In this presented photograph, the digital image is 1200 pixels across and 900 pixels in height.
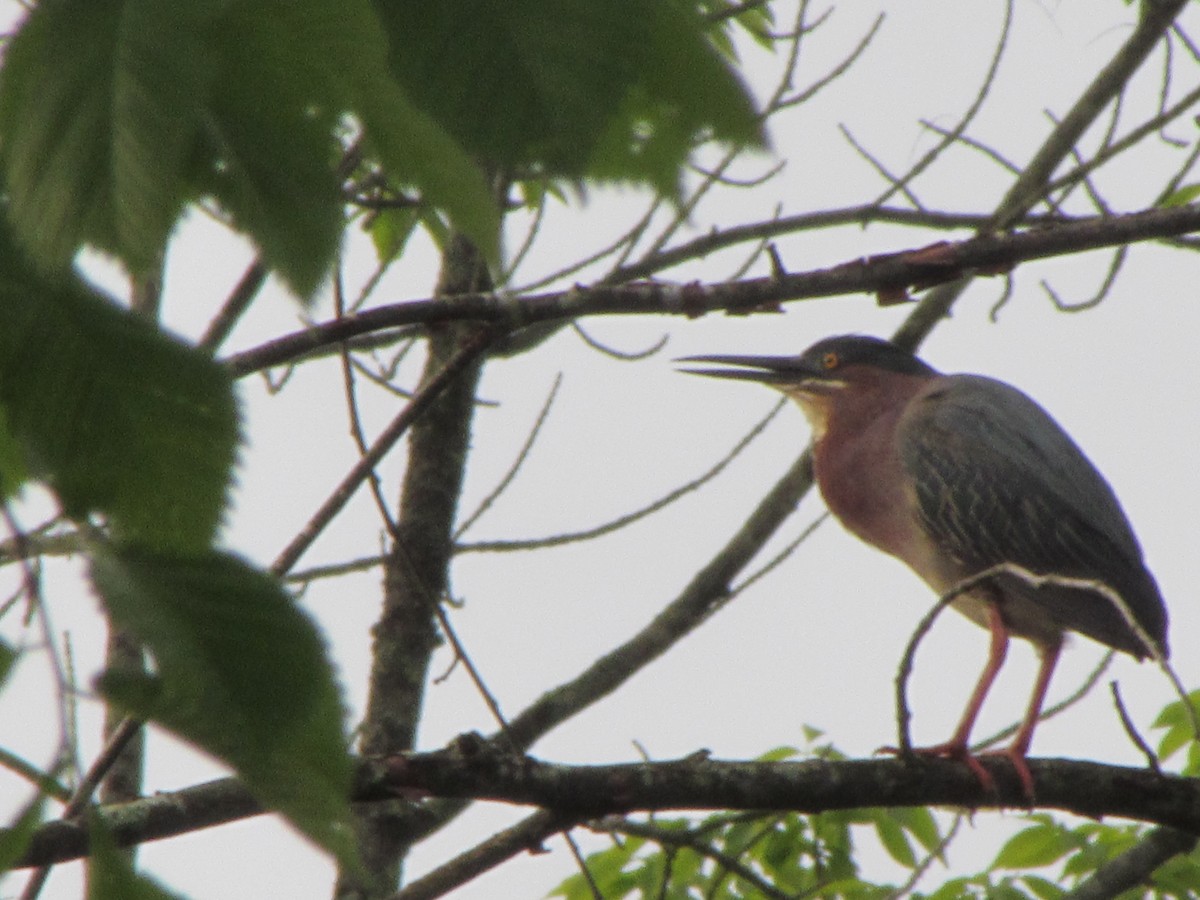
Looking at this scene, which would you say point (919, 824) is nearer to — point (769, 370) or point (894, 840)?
point (894, 840)

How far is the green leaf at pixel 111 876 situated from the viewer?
2.45 feet

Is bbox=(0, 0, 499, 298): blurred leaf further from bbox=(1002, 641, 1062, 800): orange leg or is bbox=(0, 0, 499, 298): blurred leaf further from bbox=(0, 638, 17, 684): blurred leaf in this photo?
bbox=(1002, 641, 1062, 800): orange leg

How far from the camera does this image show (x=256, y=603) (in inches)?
27.9

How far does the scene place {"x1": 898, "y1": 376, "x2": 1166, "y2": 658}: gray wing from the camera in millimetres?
4867

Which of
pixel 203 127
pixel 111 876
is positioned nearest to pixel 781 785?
pixel 111 876

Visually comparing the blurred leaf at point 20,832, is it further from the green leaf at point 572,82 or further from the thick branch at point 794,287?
the thick branch at point 794,287

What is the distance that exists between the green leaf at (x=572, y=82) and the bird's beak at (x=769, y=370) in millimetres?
5050

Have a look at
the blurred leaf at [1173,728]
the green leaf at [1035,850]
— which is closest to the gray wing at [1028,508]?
the blurred leaf at [1173,728]

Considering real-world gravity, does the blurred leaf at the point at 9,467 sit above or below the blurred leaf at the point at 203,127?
below

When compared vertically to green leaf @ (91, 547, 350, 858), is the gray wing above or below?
above

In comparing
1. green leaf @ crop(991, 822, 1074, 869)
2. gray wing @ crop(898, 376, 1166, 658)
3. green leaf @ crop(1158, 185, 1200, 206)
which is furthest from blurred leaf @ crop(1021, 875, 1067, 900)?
green leaf @ crop(1158, 185, 1200, 206)

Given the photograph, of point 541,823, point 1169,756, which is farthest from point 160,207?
point 1169,756

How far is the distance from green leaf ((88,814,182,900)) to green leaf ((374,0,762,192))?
16.6 inches

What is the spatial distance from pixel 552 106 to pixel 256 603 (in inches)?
11.8
